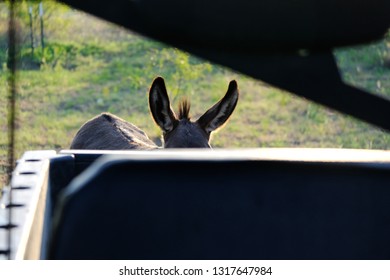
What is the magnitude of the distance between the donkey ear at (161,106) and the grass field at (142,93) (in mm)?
3671

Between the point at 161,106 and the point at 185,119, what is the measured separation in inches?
9.7

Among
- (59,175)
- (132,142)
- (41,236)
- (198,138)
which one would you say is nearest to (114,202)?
(41,236)

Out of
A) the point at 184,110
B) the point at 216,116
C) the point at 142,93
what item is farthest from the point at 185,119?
the point at 142,93

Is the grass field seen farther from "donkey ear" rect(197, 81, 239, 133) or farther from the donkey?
"donkey ear" rect(197, 81, 239, 133)

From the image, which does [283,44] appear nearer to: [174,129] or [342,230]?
[342,230]

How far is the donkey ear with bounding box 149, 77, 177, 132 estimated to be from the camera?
5.85 metres

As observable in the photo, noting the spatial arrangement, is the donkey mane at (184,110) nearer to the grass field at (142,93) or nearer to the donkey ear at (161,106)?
the donkey ear at (161,106)

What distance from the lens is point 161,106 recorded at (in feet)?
19.9

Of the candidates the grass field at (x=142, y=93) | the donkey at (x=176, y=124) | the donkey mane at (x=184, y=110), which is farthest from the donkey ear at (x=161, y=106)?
the grass field at (x=142, y=93)

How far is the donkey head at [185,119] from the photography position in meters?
5.96

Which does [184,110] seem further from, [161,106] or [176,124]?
[161,106]

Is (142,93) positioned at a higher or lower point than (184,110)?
higher

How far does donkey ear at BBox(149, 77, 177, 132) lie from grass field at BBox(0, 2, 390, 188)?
12.0ft

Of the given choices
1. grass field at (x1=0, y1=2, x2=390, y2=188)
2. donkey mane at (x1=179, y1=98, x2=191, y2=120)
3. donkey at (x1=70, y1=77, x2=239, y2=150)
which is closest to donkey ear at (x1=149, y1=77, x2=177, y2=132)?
donkey at (x1=70, y1=77, x2=239, y2=150)
